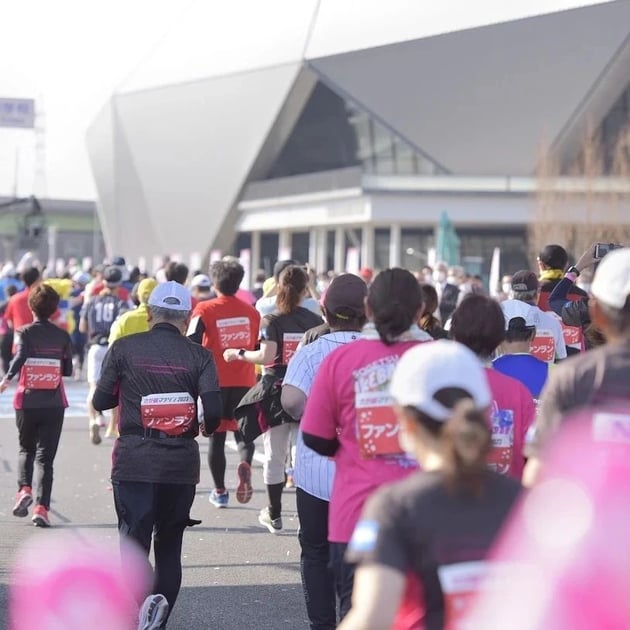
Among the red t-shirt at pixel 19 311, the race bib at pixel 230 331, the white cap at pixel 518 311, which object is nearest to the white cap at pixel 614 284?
the white cap at pixel 518 311

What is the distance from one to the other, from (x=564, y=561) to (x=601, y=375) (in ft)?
3.51

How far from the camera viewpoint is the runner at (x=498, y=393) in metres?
4.54

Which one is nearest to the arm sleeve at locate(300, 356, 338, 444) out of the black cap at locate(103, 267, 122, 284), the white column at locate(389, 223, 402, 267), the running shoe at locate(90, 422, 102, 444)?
the running shoe at locate(90, 422, 102, 444)

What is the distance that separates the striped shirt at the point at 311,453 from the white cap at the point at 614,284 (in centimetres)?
199

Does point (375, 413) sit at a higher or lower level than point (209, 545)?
higher

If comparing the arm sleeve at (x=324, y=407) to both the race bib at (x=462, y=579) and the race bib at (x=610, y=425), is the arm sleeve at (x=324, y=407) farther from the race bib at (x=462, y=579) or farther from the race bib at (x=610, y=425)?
the race bib at (x=462, y=579)

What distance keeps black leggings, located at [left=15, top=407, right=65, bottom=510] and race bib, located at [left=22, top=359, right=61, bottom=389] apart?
0.54ft

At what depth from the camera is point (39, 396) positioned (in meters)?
9.44

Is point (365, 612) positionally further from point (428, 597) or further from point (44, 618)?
point (44, 618)

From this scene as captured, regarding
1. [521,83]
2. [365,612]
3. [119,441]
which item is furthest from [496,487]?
[521,83]

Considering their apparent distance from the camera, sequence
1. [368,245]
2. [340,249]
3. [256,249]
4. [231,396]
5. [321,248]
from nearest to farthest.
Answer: [231,396] < [368,245] < [340,249] < [321,248] < [256,249]

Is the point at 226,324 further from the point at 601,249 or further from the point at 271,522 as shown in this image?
the point at 601,249

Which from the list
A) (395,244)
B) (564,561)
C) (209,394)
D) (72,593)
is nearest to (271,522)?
(209,394)

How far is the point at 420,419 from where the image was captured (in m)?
3.13
